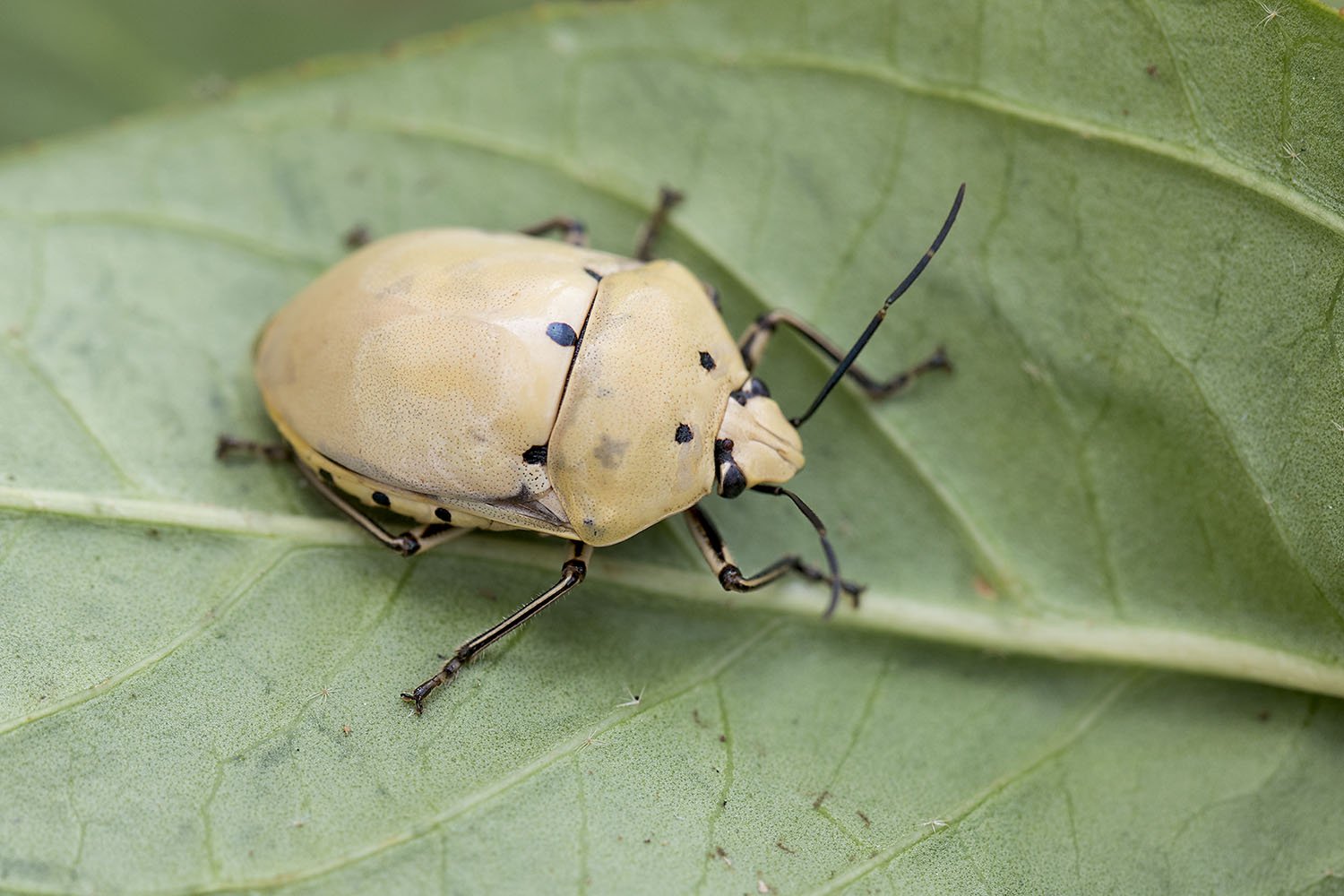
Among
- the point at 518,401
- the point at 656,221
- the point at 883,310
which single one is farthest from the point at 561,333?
the point at 883,310

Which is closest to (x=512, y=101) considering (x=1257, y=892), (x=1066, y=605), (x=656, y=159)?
(x=656, y=159)

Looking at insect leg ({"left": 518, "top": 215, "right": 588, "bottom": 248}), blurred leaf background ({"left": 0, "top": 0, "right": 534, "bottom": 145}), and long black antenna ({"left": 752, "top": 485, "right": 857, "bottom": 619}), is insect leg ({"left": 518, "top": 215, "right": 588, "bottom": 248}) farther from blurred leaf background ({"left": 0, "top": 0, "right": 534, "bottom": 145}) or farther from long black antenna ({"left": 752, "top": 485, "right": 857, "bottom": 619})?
blurred leaf background ({"left": 0, "top": 0, "right": 534, "bottom": 145})

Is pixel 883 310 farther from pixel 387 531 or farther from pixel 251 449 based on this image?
pixel 251 449

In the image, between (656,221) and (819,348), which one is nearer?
(819,348)

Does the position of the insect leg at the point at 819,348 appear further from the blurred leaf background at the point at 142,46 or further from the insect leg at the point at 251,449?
the blurred leaf background at the point at 142,46

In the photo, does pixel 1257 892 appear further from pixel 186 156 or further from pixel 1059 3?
pixel 186 156

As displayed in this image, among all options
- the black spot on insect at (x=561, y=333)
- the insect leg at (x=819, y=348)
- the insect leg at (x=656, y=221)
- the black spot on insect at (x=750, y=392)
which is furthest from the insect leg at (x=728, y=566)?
the insect leg at (x=656, y=221)
